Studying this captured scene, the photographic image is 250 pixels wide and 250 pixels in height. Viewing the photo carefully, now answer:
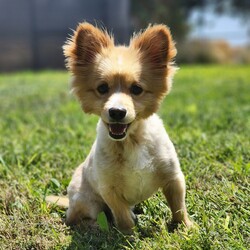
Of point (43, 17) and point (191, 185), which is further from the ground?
point (191, 185)

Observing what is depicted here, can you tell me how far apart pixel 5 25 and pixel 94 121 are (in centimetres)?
1316

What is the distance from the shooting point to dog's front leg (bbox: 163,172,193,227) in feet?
9.34

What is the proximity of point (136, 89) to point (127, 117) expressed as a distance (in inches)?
10.4

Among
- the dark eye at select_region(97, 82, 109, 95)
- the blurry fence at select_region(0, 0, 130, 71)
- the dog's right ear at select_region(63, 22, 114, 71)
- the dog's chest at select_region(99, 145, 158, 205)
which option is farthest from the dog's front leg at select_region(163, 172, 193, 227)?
the blurry fence at select_region(0, 0, 130, 71)

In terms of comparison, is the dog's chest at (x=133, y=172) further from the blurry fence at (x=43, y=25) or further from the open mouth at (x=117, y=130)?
the blurry fence at (x=43, y=25)

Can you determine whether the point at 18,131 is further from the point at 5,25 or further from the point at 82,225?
the point at 5,25

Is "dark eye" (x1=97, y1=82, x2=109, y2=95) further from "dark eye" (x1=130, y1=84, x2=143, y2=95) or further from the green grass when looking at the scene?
the green grass

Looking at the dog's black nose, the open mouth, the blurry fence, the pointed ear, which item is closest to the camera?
the dog's black nose

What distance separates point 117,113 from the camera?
266 centimetres

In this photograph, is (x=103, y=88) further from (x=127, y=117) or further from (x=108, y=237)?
(x=108, y=237)

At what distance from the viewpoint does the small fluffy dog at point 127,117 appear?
2.83 metres

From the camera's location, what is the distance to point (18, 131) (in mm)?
5375

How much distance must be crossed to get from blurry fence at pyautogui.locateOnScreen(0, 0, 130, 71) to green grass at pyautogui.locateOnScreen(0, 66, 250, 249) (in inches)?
460

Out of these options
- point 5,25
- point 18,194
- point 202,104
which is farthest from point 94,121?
point 5,25
